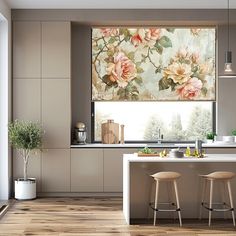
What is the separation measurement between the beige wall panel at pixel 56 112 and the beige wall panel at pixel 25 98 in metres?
0.12

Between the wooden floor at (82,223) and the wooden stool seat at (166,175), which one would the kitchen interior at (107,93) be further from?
the wooden stool seat at (166,175)

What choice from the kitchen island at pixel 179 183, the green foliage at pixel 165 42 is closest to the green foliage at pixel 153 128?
the green foliage at pixel 165 42

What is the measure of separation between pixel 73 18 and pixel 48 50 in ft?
2.04

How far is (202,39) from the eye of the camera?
877cm

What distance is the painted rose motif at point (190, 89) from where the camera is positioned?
8.77 meters

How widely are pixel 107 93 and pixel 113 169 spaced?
127cm

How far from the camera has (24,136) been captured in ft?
25.8

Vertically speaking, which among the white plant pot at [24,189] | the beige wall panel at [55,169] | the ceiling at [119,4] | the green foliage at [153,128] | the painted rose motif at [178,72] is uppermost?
the ceiling at [119,4]

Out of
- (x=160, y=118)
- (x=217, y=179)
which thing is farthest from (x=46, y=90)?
(x=217, y=179)

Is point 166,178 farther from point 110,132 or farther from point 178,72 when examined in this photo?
point 178,72

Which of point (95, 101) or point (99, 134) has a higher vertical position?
point (95, 101)

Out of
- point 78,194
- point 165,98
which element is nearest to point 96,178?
point 78,194

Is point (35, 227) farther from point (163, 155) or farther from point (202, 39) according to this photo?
point (202, 39)

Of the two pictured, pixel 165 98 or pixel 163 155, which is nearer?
pixel 163 155
